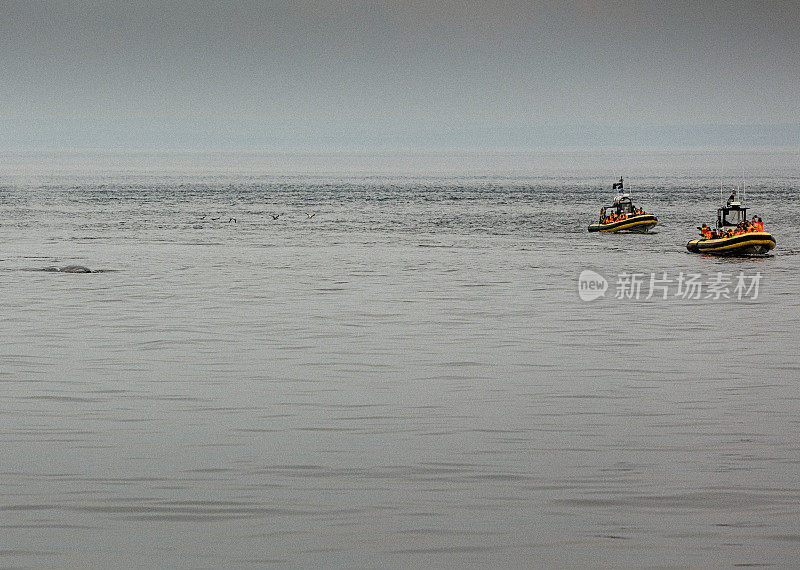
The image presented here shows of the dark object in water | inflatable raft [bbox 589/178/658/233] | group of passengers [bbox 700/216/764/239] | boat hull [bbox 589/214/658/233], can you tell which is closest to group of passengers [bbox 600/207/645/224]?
inflatable raft [bbox 589/178/658/233]

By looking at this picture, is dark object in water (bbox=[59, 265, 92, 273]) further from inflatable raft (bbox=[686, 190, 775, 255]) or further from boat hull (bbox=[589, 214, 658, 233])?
boat hull (bbox=[589, 214, 658, 233])

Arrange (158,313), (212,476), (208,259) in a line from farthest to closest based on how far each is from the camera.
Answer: (208,259), (158,313), (212,476)

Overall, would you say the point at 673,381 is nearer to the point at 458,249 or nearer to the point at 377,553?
the point at 377,553

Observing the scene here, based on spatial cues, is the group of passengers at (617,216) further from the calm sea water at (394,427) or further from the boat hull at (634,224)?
the calm sea water at (394,427)

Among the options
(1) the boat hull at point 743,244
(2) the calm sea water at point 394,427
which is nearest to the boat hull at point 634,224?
(1) the boat hull at point 743,244

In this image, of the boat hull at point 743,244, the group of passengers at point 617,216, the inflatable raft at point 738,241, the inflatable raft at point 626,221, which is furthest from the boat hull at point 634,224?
the boat hull at point 743,244

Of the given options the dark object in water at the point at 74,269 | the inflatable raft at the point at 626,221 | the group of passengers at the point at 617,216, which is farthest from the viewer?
the group of passengers at the point at 617,216

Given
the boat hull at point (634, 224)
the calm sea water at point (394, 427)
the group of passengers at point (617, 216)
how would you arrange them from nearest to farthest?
the calm sea water at point (394, 427)
the boat hull at point (634, 224)
the group of passengers at point (617, 216)

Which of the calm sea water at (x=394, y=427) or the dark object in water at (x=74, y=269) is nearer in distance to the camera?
the calm sea water at (x=394, y=427)

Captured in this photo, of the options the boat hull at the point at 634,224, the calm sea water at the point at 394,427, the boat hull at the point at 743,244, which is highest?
the calm sea water at the point at 394,427

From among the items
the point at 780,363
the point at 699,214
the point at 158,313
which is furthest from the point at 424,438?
the point at 699,214

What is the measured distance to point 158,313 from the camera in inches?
1096

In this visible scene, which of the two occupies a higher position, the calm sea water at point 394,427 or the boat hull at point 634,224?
the calm sea water at point 394,427

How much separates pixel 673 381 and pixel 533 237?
157ft
